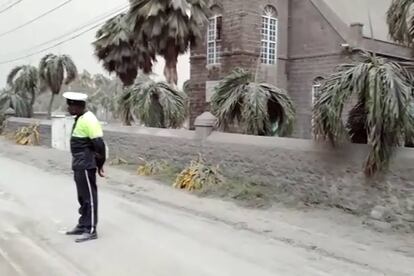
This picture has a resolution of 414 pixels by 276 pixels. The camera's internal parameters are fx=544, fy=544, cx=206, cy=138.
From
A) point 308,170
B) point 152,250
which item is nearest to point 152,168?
point 308,170

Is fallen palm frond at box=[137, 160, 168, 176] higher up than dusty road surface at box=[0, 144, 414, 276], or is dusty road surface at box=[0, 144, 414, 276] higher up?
fallen palm frond at box=[137, 160, 168, 176]

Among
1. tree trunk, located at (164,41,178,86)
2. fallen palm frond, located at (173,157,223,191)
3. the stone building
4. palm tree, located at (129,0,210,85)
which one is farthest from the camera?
the stone building

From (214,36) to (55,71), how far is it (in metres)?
9.53

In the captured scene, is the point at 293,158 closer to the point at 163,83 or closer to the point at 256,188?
the point at 256,188

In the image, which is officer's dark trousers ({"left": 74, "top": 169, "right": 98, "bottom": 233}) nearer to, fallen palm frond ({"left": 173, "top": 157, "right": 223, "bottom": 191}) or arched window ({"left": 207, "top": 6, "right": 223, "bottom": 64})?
fallen palm frond ({"left": 173, "top": 157, "right": 223, "bottom": 191})

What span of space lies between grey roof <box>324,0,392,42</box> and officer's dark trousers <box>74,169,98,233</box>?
22263 millimetres

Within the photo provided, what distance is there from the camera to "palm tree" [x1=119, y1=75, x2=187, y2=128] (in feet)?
58.4

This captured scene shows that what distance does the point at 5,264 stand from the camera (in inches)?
257

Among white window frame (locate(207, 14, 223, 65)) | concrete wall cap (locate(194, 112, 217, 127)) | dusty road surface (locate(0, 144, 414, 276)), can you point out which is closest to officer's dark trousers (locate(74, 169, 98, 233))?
dusty road surface (locate(0, 144, 414, 276))

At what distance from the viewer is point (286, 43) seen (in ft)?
94.7

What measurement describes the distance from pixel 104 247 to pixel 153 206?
A: 3.76 m

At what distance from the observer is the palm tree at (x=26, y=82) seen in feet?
108

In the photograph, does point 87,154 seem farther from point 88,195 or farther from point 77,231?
point 77,231

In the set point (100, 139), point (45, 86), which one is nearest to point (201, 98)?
point (45, 86)
